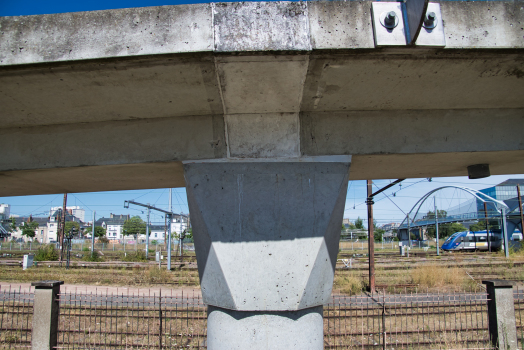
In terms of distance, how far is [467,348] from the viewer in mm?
7008

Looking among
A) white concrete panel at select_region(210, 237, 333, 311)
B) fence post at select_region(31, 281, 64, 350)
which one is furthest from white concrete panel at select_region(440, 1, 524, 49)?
fence post at select_region(31, 281, 64, 350)

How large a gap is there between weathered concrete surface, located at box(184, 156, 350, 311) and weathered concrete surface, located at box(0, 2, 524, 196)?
241 mm

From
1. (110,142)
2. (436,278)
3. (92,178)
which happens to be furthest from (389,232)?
(110,142)

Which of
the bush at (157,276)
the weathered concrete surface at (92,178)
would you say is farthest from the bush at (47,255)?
the weathered concrete surface at (92,178)

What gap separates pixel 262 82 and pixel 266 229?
154 centimetres

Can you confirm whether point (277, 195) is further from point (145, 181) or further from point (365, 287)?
point (365, 287)

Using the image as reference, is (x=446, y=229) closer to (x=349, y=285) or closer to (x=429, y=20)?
(x=349, y=285)

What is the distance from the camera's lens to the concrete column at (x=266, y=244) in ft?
12.1

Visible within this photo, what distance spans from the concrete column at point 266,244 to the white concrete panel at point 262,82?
62 cm

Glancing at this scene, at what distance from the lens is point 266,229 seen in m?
3.75

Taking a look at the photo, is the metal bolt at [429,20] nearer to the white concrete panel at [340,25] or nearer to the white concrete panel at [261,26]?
the white concrete panel at [340,25]

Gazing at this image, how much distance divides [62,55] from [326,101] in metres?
2.59

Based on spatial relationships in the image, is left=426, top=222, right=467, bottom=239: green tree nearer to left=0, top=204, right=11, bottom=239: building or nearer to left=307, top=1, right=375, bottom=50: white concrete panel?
left=0, top=204, right=11, bottom=239: building

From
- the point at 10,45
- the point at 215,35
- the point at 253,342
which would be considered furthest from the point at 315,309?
the point at 10,45
